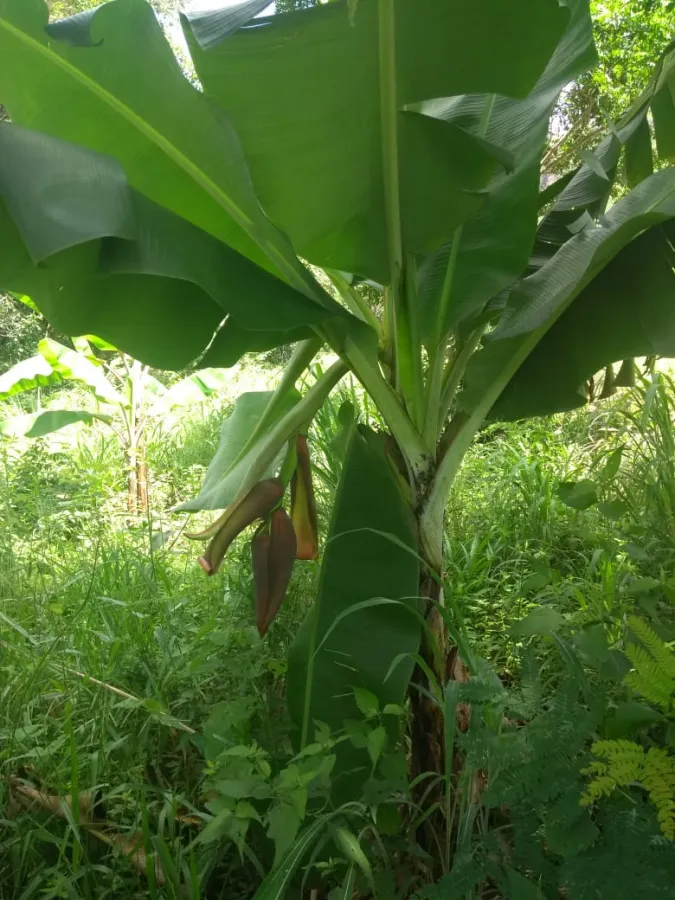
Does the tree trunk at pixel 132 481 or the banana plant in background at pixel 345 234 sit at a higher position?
the tree trunk at pixel 132 481

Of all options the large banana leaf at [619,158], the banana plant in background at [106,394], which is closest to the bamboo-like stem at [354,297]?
the large banana leaf at [619,158]

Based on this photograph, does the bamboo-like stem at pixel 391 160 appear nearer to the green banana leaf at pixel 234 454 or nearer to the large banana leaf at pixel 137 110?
the large banana leaf at pixel 137 110

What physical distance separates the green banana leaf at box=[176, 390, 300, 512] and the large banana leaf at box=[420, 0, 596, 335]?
35 cm

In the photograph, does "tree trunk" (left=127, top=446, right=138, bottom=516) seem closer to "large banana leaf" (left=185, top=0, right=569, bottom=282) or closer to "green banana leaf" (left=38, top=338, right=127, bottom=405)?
"green banana leaf" (left=38, top=338, right=127, bottom=405)

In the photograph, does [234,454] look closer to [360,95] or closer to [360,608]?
[360,608]

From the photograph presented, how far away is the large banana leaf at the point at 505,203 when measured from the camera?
99 cm

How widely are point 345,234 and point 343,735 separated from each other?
2.29 feet

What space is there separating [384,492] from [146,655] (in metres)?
0.69

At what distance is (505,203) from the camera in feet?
3.33

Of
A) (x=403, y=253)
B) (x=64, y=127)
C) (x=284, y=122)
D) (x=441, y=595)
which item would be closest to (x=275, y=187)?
(x=284, y=122)

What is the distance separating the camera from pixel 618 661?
33.5 inches

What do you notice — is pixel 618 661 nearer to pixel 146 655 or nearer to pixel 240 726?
pixel 240 726

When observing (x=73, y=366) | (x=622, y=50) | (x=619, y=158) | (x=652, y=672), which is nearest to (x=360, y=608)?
(x=652, y=672)

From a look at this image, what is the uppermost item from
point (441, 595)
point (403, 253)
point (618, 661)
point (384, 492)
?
point (403, 253)
